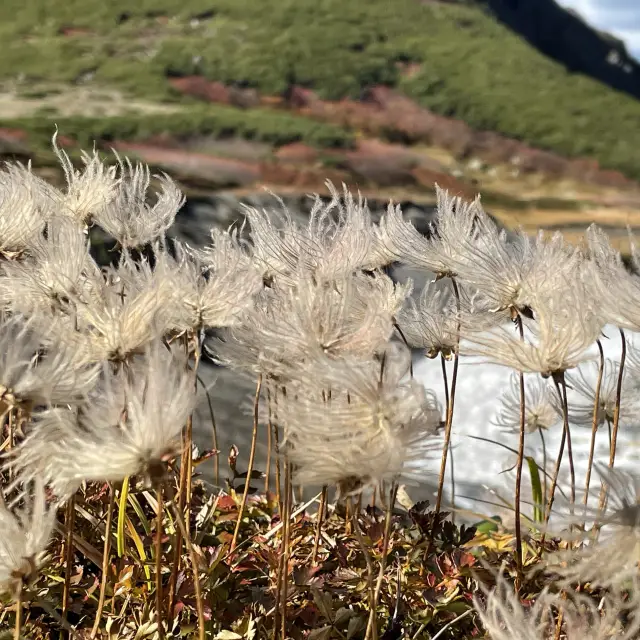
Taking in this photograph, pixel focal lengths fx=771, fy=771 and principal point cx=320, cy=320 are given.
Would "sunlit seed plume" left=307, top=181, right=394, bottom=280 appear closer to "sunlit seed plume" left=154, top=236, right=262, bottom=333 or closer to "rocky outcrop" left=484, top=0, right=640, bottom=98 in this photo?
"sunlit seed plume" left=154, top=236, right=262, bottom=333

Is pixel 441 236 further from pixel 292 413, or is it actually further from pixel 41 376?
pixel 41 376

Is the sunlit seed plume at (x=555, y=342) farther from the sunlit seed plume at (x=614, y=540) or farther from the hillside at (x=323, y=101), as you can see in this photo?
the hillside at (x=323, y=101)

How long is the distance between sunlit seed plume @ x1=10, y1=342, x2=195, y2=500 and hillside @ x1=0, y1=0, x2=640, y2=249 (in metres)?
13.7

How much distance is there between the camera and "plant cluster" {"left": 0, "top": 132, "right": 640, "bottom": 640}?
927 millimetres

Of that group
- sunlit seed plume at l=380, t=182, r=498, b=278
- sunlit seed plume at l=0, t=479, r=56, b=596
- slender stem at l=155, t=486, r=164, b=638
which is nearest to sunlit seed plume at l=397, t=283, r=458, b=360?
sunlit seed plume at l=380, t=182, r=498, b=278

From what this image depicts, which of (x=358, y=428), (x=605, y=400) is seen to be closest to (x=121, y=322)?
(x=358, y=428)

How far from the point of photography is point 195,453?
5.90ft

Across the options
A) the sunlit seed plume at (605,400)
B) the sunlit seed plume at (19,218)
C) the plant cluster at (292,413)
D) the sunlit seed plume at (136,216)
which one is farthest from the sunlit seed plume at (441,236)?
the sunlit seed plume at (19,218)

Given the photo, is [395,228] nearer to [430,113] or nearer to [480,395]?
[480,395]

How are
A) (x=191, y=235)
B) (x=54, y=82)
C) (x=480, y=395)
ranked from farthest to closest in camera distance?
(x=54, y=82) < (x=191, y=235) < (x=480, y=395)

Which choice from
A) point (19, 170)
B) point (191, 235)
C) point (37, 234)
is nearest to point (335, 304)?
point (37, 234)

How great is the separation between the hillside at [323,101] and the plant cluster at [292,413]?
13.2 m

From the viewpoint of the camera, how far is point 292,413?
3.12ft

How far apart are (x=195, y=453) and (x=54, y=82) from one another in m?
22.3
